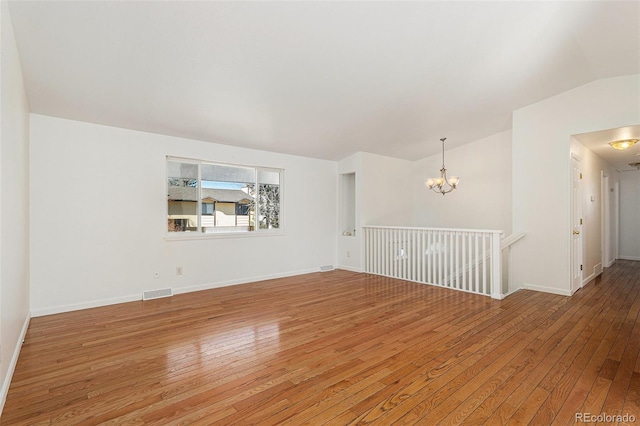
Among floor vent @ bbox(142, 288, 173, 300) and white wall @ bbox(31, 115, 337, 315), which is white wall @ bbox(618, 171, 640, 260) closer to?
white wall @ bbox(31, 115, 337, 315)

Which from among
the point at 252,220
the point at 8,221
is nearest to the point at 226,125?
the point at 252,220

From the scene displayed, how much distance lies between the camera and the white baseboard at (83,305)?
140 inches

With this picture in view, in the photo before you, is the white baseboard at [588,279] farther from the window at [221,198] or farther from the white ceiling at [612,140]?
the window at [221,198]

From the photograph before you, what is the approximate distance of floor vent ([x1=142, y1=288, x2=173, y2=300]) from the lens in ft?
13.8

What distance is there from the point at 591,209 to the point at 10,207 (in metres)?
7.77

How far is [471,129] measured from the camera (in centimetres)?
562

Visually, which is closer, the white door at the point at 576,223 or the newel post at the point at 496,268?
the newel post at the point at 496,268

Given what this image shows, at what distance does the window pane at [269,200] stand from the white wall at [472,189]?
3656 millimetres

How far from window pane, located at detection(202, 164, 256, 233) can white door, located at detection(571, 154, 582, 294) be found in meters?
5.06

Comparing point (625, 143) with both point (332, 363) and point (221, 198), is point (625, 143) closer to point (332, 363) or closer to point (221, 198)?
point (332, 363)

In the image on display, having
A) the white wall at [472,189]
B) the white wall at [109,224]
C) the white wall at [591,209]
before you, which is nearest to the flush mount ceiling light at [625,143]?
the white wall at [591,209]

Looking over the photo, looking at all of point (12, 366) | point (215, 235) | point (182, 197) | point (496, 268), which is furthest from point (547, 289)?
point (12, 366)

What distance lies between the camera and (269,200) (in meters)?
5.71

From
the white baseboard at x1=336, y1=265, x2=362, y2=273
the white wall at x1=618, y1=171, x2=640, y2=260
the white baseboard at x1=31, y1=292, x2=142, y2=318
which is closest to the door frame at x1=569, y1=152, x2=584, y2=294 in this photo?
the white baseboard at x1=336, y1=265, x2=362, y2=273
